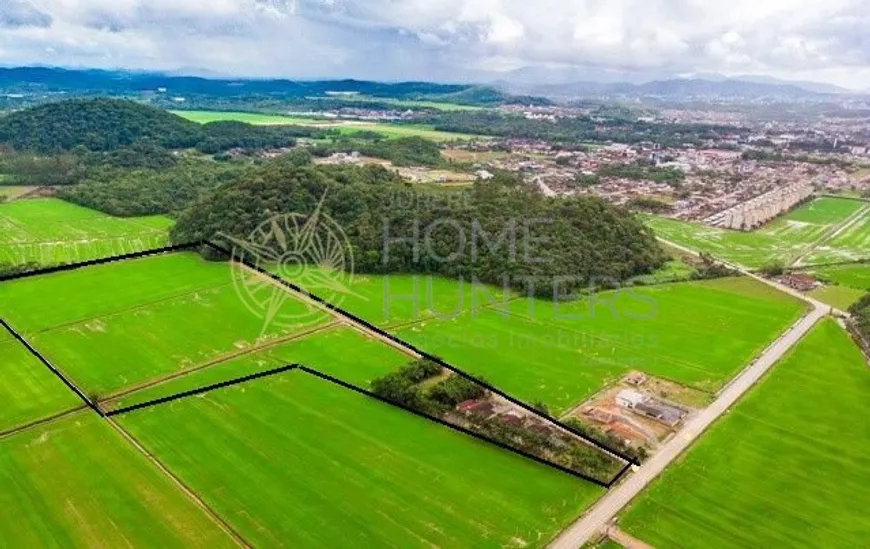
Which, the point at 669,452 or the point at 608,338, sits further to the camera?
the point at 608,338

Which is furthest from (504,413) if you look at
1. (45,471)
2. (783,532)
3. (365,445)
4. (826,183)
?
(826,183)

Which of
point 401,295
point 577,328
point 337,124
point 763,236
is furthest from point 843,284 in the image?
point 337,124

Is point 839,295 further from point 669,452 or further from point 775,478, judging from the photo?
point 669,452

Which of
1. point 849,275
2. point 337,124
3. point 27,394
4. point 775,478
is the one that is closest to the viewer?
point 775,478

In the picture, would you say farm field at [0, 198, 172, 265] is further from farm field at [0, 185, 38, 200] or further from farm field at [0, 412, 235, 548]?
farm field at [0, 412, 235, 548]

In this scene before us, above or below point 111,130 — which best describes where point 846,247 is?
below

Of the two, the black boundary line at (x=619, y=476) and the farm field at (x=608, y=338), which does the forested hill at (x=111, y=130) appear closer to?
the farm field at (x=608, y=338)
